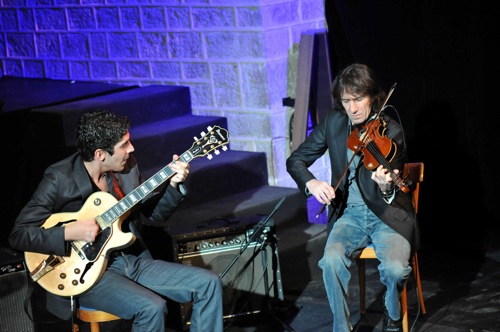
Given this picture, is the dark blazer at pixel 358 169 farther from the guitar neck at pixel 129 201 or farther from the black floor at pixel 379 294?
the guitar neck at pixel 129 201

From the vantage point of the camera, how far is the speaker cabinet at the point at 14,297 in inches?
170

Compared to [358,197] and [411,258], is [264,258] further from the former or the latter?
[411,258]

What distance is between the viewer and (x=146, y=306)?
418 cm

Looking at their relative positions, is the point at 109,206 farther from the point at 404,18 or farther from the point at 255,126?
the point at 404,18

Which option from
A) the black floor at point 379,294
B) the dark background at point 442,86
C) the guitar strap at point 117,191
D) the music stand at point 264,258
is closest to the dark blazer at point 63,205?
the guitar strap at point 117,191

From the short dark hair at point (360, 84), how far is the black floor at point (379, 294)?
1.28 metres

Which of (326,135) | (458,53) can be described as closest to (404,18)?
(458,53)

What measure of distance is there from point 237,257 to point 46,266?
1147mm

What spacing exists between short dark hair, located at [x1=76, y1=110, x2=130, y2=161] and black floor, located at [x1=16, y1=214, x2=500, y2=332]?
4.34ft

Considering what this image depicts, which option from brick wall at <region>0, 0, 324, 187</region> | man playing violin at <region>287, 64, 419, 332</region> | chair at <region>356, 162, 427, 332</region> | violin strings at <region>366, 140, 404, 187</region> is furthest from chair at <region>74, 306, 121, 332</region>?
brick wall at <region>0, 0, 324, 187</region>

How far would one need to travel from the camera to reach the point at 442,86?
605cm

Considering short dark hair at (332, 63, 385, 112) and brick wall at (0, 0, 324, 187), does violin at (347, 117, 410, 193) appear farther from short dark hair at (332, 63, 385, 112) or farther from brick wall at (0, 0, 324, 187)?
brick wall at (0, 0, 324, 187)

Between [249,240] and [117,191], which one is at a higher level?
[117,191]

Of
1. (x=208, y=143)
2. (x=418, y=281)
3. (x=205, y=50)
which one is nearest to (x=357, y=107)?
(x=208, y=143)
